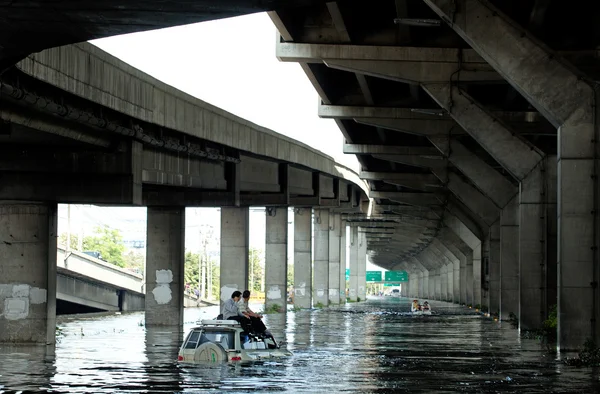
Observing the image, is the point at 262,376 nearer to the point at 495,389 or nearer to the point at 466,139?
the point at 495,389

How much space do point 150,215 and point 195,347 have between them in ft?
76.9

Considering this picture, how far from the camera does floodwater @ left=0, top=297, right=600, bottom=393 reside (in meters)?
20.5

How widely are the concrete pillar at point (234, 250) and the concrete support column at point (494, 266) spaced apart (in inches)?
549

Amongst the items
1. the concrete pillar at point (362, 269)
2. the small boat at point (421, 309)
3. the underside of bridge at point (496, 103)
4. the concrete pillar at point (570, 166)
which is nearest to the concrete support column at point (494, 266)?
the underside of bridge at point (496, 103)

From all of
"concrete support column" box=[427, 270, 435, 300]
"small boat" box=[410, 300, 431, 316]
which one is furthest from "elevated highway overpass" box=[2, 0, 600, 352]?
"concrete support column" box=[427, 270, 435, 300]

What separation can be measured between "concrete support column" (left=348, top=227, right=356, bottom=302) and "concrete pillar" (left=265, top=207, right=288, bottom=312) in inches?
2664

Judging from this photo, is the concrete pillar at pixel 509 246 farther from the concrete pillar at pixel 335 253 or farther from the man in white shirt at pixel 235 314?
the concrete pillar at pixel 335 253

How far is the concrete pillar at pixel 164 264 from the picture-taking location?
4825cm

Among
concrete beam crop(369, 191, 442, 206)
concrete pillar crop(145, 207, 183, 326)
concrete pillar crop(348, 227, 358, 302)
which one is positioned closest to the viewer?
concrete pillar crop(145, 207, 183, 326)

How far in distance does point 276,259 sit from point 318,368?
49.8 meters

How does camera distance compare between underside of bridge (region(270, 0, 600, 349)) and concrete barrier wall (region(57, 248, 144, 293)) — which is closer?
underside of bridge (region(270, 0, 600, 349))

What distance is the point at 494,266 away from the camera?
6619 centimetres

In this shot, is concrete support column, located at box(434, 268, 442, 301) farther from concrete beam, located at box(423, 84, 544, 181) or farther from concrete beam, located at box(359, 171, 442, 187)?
concrete beam, located at box(423, 84, 544, 181)

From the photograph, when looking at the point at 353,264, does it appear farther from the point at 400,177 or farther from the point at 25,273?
the point at 25,273
